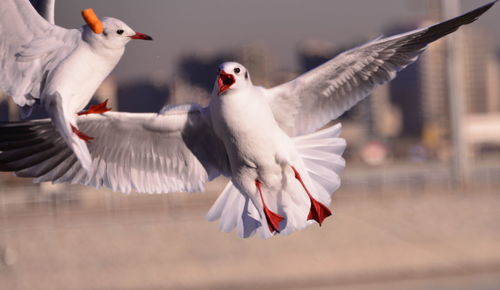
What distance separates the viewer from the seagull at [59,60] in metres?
2.60

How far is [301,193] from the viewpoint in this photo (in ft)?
11.0

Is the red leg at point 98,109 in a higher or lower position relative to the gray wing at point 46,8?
lower

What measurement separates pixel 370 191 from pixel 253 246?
12.6 feet

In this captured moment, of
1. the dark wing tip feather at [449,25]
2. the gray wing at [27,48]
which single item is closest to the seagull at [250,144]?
the dark wing tip feather at [449,25]

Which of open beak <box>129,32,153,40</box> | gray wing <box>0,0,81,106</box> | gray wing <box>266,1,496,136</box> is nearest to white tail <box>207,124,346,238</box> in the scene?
gray wing <box>266,1,496,136</box>

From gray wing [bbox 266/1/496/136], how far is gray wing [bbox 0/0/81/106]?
81cm

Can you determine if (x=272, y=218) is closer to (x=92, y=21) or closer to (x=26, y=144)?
(x=26, y=144)

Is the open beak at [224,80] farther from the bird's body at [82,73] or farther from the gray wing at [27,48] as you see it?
the gray wing at [27,48]

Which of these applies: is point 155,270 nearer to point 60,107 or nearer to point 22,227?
point 22,227

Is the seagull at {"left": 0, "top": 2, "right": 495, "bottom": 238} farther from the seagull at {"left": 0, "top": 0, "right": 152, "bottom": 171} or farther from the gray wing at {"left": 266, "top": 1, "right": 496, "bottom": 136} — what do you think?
the seagull at {"left": 0, "top": 0, "right": 152, "bottom": 171}

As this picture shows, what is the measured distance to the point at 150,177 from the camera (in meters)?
A: 3.52

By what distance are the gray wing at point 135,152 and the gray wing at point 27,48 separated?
0.14 m

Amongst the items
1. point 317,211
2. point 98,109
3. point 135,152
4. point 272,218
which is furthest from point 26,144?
point 317,211

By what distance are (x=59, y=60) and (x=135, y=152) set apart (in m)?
0.78
